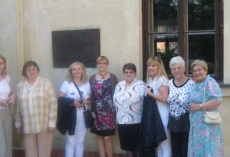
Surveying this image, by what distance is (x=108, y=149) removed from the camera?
6598 mm

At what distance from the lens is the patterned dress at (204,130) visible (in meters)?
5.41

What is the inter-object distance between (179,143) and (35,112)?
211 cm

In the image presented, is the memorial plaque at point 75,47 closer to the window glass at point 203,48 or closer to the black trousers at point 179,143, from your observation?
the window glass at point 203,48

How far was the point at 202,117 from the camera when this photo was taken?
5480 millimetres

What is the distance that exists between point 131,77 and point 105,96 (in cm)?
49

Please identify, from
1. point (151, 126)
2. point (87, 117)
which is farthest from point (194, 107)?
point (87, 117)

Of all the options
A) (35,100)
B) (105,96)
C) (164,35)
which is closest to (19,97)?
(35,100)

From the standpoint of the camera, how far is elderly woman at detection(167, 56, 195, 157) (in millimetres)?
5738

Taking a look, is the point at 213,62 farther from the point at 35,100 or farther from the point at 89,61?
the point at 35,100

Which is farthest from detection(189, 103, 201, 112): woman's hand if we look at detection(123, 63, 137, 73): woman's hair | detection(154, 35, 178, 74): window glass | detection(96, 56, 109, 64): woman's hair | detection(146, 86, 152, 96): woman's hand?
detection(96, 56, 109, 64): woman's hair

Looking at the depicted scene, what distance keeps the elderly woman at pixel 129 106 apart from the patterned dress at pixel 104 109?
0.16m

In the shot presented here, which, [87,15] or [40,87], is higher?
[87,15]

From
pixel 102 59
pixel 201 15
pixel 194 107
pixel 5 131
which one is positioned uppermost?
pixel 201 15

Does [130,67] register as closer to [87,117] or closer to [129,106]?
[129,106]
